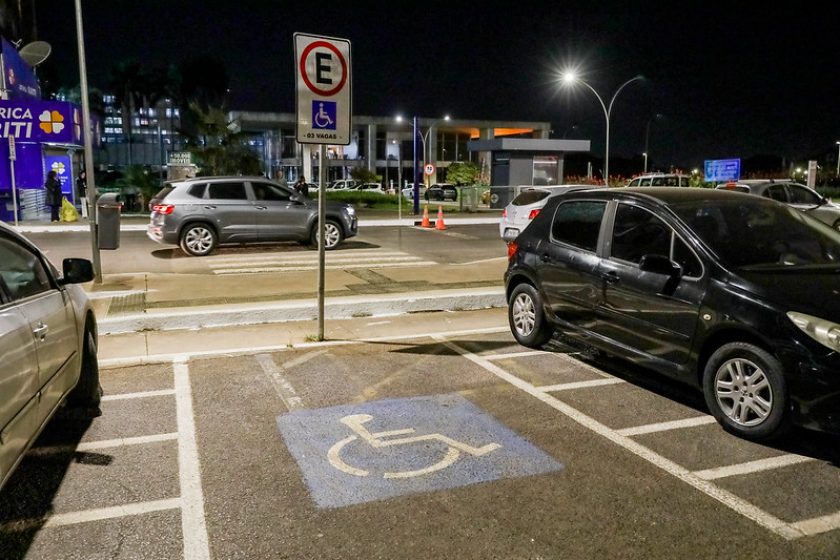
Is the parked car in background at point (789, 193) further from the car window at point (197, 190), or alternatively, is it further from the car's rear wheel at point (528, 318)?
the car's rear wheel at point (528, 318)

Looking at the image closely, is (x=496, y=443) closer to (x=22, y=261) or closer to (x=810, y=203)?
(x=22, y=261)

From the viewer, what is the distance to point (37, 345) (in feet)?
12.3

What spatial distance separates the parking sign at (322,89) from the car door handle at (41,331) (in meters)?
3.39

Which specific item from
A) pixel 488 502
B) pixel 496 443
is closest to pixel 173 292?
pixel 496 443

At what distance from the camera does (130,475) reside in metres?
4.26

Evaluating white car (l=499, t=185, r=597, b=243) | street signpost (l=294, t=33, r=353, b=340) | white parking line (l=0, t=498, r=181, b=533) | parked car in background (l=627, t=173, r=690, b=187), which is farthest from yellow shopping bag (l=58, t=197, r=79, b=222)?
white parking line (l=0, t=498, r=181, b=533)

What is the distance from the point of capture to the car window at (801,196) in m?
19.1

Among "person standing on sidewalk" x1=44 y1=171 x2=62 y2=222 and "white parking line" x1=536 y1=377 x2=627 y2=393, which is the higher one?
"person standing on sidewalk" x1=44 y1=171 x2=62 y2=222

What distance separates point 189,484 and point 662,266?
367 cm

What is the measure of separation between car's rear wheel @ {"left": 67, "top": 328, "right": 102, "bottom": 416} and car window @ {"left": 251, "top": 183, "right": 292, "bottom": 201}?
10283mm

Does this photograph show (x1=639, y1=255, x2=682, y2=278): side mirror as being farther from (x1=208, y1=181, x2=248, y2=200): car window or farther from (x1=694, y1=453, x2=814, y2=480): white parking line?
(x1=208, y1=181, x2=248, y2=200): car window

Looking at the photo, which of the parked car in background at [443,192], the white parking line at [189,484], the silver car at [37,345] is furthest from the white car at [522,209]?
the parked car in background at [443,192]

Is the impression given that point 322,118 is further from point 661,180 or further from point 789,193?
point 661,180

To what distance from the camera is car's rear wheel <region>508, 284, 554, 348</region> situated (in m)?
7.04
